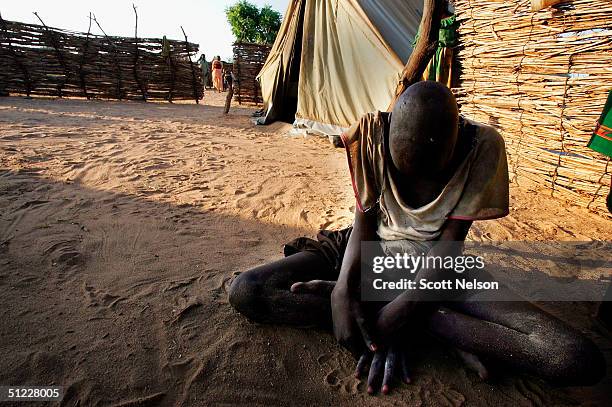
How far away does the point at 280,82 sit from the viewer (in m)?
6.89

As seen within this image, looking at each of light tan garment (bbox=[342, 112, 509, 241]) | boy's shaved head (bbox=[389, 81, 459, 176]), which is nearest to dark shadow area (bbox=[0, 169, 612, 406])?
light tan garment (bbox=[342, 112, 509, 241])

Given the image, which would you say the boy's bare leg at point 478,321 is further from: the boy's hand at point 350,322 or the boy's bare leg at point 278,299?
the boy's hand at point 350,322

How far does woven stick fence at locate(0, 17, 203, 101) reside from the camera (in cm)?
849

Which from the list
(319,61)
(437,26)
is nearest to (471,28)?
(437,26)

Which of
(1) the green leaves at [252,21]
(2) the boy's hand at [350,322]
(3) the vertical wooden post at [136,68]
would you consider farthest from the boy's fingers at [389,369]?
(1) the green leaves at [252,21]

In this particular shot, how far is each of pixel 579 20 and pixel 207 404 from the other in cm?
382

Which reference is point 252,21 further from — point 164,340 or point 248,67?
point 164,340

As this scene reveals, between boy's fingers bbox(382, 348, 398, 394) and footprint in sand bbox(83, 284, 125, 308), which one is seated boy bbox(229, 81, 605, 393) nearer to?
boy's fingers bbox(382, 348, 398, 394)

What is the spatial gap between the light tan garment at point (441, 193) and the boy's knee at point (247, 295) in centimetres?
56

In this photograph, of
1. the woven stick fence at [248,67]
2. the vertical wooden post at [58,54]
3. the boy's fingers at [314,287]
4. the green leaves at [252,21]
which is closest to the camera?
the boy's fingers at [314,287]

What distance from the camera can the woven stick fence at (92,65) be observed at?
8.49 m

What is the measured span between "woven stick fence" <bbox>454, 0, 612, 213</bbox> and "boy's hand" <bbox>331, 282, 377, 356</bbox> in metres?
2.76

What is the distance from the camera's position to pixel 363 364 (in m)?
1.41

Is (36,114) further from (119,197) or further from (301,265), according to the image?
(301,265)
